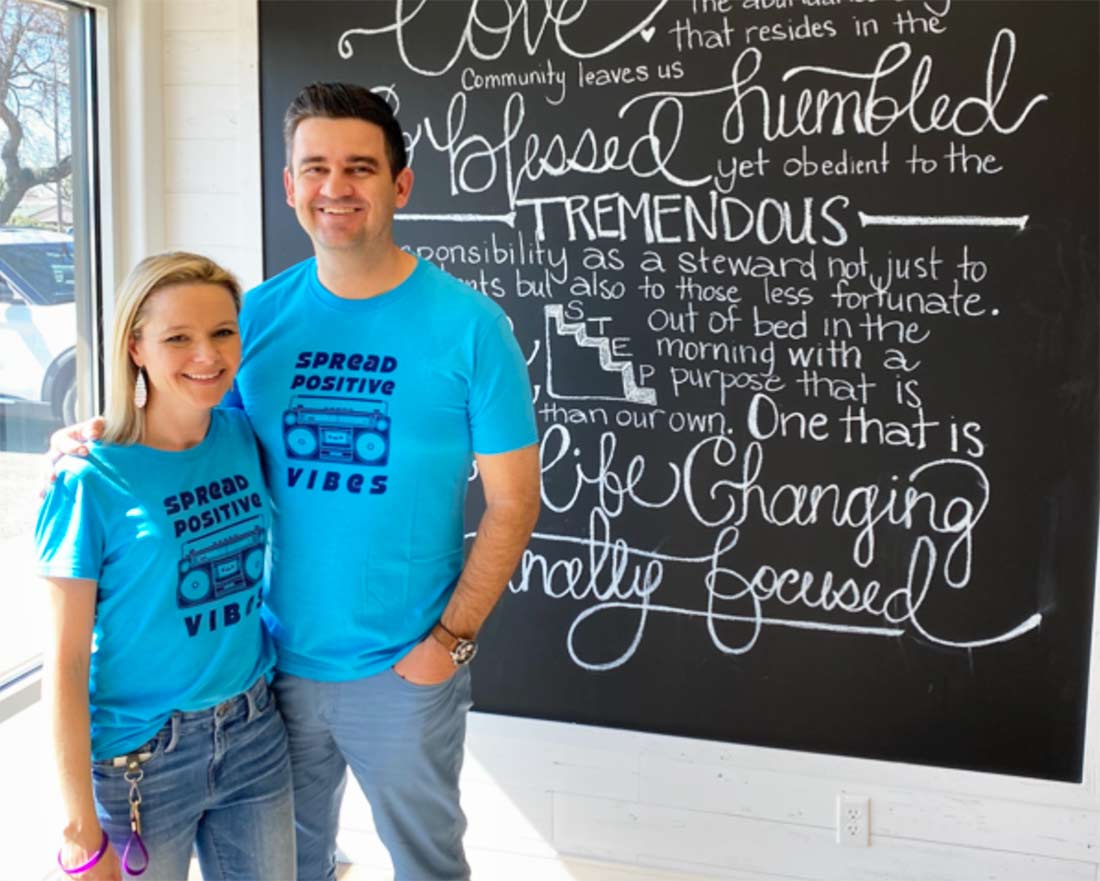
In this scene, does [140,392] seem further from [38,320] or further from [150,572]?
[38,320]

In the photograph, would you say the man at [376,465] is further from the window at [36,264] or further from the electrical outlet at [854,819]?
the electrical outlet at [854,819]

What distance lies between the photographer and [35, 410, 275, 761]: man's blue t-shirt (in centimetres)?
151

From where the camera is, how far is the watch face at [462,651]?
6.01 ft

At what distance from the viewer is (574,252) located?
248 centimetres

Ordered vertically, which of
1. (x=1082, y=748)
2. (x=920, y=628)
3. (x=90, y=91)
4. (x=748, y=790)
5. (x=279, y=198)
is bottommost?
(x=748, y=790)

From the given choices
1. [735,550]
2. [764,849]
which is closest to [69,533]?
[735,550]

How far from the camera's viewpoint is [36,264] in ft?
7.93

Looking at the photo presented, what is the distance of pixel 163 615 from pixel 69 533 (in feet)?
0.57

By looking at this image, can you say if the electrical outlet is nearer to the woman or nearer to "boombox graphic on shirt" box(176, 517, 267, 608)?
the woman

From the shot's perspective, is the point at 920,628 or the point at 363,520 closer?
the point at 363,520

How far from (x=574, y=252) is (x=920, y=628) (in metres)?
1.13

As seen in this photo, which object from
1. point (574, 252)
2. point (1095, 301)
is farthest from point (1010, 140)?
point (574, 252)

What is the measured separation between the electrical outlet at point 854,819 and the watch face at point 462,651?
1.09 meters

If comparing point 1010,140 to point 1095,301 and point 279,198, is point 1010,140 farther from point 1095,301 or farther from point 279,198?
point 279,198
